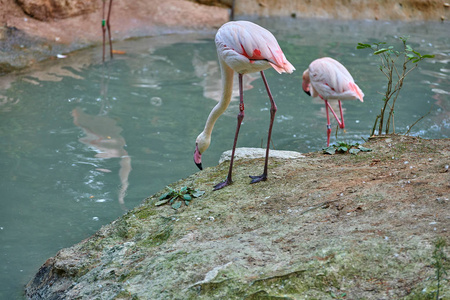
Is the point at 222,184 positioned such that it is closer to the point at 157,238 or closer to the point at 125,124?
the point at 157,238

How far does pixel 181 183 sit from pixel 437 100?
5.00 m

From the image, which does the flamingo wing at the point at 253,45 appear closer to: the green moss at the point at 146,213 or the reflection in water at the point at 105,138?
the green moss at the point at 146,213

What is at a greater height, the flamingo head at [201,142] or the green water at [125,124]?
the flamingo head at [201,142]

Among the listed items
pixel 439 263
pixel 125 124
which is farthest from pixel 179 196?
pixel 125 124

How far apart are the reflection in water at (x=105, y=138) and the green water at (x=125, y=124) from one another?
0.01 m

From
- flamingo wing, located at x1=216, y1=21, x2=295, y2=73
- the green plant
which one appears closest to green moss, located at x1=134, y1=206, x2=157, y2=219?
flamingo wing, located at x1=216, y1=21, x2=295, y2=73

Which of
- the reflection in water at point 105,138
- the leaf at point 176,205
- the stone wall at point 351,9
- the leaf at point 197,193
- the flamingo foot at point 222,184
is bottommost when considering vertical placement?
the reflection in water at point 105,138

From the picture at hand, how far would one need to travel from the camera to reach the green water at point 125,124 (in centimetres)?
460

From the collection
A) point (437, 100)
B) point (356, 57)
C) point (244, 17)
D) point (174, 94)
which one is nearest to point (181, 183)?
point (174, 94)

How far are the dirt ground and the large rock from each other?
702cm

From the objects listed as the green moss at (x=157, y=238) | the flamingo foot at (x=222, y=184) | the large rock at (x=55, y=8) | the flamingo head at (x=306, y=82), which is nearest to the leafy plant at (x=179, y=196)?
the flamingo foot at (x=222, y=184)

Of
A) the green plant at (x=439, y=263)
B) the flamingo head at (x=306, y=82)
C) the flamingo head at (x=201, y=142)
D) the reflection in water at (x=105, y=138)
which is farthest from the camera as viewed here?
the flamingo head at (x=306, y=82)

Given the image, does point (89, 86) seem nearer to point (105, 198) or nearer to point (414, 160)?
point (105, 198)

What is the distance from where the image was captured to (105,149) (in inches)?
231
